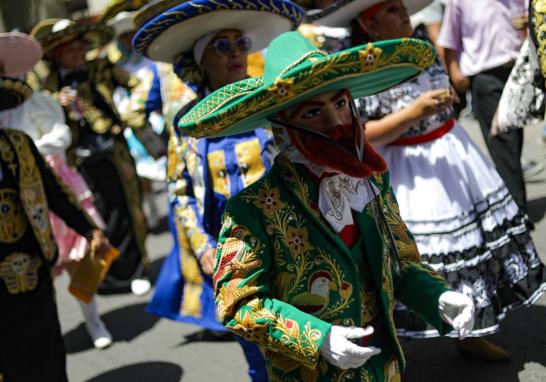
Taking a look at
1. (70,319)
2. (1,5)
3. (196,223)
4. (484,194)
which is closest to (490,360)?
(484,194)

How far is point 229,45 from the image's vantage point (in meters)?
3.87

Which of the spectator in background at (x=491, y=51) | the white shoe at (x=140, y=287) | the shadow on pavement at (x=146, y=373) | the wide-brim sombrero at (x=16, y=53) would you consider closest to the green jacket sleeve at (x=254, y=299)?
the wide-brim sombrero at (x=16, y=53)

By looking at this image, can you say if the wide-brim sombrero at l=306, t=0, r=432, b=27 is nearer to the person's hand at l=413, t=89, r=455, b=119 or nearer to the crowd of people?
the crowd of people

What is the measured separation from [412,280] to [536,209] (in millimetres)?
4331

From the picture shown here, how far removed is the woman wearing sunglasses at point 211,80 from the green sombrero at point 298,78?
1192 millimetres

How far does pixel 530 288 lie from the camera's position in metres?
4.00

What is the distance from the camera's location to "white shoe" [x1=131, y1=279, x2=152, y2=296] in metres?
7.02

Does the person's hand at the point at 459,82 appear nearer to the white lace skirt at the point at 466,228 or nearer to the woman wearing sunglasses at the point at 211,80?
the white lace skirt at the point at 466,228

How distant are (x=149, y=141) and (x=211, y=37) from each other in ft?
8.25

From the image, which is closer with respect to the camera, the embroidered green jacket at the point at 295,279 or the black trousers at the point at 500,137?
the embroidered green jacket at the point at 295,279

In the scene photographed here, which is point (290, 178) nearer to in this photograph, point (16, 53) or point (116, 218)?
point (16, 53)

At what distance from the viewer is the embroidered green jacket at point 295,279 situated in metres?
2.41

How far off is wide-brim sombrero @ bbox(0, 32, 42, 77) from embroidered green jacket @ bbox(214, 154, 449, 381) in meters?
2.19

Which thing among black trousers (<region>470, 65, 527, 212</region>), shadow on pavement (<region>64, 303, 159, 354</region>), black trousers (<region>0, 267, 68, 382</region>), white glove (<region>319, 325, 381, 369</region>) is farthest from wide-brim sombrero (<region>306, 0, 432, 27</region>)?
shadow on pavement (<region>64, 303, 159, 354</region>)
